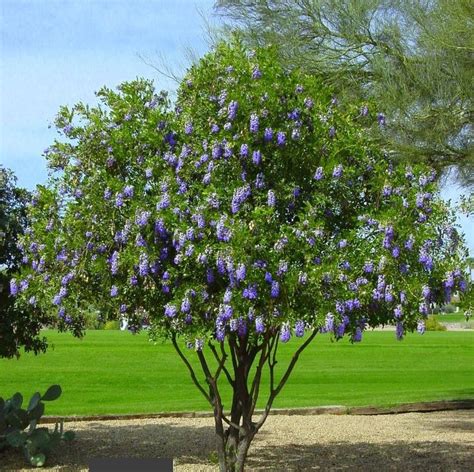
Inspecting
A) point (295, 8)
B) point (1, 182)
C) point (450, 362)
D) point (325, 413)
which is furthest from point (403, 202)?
point (450, 362)

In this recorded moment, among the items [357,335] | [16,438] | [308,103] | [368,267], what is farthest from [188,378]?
[368,267]

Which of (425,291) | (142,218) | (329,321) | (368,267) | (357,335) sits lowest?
(357,335)

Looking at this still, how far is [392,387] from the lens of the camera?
2247 cm

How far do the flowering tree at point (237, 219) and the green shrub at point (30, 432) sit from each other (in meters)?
2.23

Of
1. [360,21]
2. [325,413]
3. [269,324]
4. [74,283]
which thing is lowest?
[325,413]

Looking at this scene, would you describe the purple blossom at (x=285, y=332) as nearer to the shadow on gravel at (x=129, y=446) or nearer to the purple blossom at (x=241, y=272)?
the purple blossom at (x=241, y=272)

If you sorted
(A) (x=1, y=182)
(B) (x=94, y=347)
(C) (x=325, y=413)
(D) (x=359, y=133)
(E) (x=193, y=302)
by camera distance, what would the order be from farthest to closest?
(B) (x=94, y=347) → (C) (x=325, y=413) → (A) (x=1, y=182) → (D) (x=359, y=133) → (E) (x=193, y=302)

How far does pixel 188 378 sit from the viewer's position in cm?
2444

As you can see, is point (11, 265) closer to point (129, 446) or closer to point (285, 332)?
point (129, 446)

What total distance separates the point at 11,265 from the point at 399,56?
579 centimetres

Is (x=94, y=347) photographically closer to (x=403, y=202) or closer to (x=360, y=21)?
(x=360, y=21)

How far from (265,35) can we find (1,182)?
4.39 meters

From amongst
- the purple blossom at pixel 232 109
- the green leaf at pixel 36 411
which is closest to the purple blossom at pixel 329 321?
the purple blossom at pixel 232 109

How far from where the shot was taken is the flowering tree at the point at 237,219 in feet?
25.6
